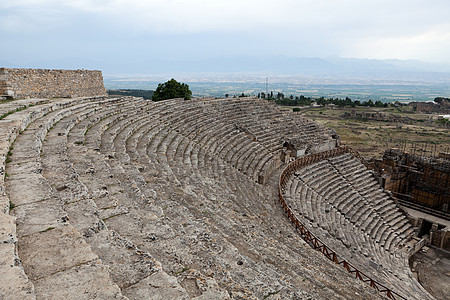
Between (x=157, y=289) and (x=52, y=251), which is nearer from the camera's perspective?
(x=157, y=289)

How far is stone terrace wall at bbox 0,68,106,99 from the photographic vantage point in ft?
45.7

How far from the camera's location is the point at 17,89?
14.4m

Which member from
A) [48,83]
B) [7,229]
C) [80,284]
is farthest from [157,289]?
[48,83]

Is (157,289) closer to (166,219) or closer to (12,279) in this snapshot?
(12,279)

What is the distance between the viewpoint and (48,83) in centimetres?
1672

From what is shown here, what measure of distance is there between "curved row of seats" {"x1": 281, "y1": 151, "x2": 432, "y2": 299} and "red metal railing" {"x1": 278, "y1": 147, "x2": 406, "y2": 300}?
0.87 ft

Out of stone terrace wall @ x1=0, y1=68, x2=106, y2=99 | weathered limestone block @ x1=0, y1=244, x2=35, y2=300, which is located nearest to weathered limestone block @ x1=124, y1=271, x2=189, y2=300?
weathered limestone block @ x1=0, y1=244, x2=35, y2=300

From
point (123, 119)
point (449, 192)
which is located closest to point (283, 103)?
point (449, 192)

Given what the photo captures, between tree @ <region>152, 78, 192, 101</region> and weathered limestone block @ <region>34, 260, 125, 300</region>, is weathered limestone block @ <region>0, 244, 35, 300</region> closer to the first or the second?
weathered limestone block @ <region>34, 260, 125, 300</region>

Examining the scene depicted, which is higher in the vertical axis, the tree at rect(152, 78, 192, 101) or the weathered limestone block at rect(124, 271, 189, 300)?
the tree at rect(152, 78, 192, 101)

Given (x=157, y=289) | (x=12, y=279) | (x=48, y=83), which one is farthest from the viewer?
(x=48, y=83)

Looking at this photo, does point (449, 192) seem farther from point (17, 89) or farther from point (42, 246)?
point (17, 89)

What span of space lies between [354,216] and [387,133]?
34772mm

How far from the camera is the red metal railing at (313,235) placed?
8516 mm
